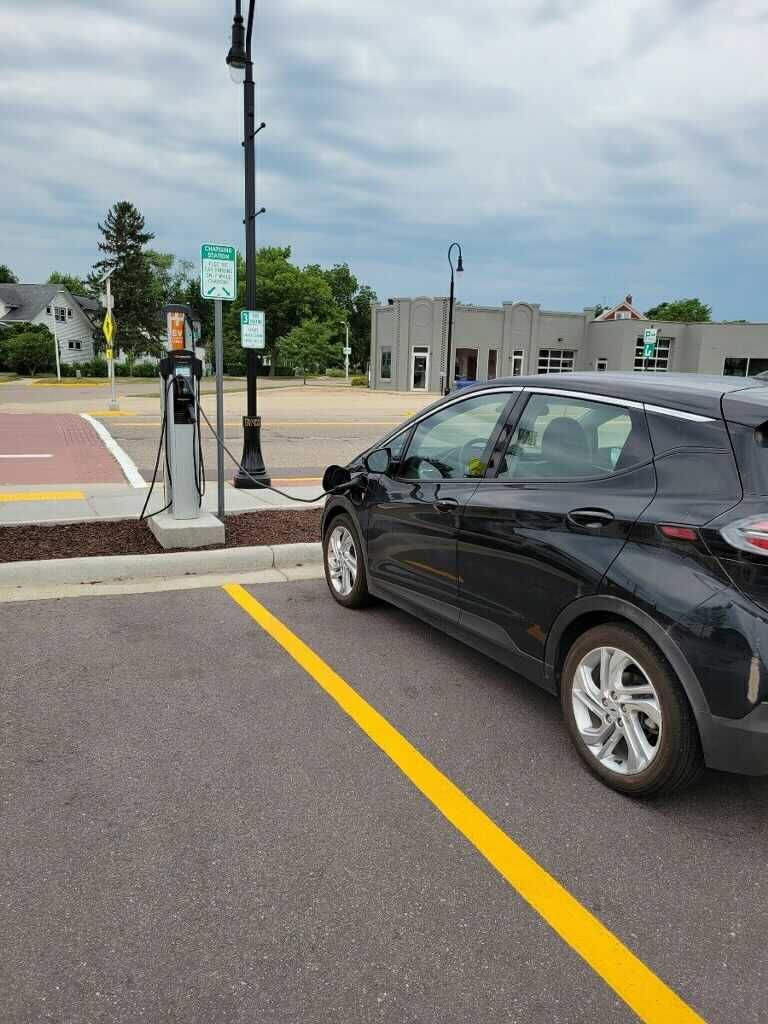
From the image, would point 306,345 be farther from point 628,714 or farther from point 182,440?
point 628,714

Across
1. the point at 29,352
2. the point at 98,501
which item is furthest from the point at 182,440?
the point at 29,352

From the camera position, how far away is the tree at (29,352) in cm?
5469

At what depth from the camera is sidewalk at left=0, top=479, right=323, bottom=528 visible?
7.55 metres

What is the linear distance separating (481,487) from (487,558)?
0.40 meters

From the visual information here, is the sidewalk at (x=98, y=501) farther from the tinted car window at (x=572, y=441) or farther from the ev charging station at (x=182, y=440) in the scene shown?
the tinted car window at (x=572, y=441)

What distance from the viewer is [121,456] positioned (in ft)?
42.2

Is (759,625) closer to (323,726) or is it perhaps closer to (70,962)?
(323,726)

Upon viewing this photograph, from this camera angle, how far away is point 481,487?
377cm

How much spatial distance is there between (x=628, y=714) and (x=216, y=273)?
17.5ft

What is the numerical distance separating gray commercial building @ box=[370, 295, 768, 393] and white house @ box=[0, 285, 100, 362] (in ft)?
101

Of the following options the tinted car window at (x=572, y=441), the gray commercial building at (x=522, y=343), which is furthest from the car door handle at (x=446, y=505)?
the gray commercial building at (x=522, y=343)

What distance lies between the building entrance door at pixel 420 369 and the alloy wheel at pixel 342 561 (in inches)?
1770

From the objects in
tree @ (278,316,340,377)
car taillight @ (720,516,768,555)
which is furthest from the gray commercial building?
car taillight @ (720,516,768,555)

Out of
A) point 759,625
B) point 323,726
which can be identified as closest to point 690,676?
point 759,625
